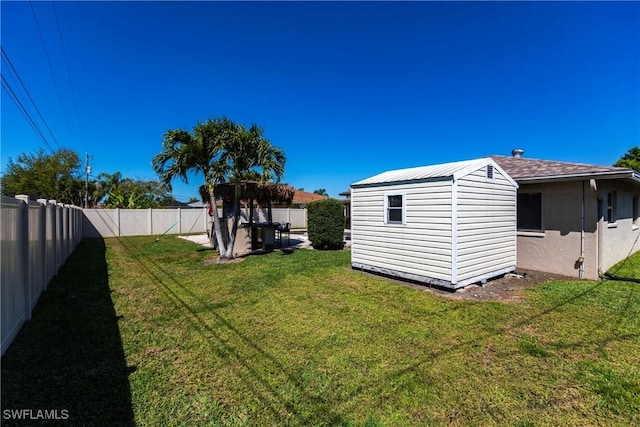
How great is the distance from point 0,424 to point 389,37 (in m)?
13.6

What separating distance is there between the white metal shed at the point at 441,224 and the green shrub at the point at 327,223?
4.32 meters

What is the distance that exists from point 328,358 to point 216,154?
7.77m

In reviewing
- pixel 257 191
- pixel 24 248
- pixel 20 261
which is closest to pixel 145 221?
pixel 257 191

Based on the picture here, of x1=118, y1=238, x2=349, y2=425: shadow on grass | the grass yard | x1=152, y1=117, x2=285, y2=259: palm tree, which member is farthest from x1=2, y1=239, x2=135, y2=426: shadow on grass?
x1=152, y1=117, x2=285, y2=259: palm tree

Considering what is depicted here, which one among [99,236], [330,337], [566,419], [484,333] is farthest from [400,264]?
[99,236]

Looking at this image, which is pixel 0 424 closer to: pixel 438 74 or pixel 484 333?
pixel 484 333

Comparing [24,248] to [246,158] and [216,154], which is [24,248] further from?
[246,158]

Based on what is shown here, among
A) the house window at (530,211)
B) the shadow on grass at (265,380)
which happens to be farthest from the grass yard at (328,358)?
the house window at (530,211)

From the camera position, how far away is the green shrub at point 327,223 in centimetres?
1215

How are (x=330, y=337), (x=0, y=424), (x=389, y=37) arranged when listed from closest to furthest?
1. (x=0, y=424)
2. (x=330, y=337)
3. (x=389, y=37)

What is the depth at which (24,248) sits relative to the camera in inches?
159

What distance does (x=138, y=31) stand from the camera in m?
10.4

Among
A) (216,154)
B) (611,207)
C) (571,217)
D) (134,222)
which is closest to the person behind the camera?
(571,217)

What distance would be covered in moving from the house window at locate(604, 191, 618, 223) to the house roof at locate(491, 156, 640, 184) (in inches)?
31.8
